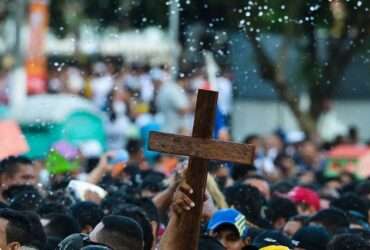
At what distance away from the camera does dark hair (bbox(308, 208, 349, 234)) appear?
39.2ft

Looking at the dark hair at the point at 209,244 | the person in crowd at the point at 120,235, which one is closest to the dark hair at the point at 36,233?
the person in crowd at the point at 120,235

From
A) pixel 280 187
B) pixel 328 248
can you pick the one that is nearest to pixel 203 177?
pixel 328 248

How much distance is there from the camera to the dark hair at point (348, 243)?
10117 mm

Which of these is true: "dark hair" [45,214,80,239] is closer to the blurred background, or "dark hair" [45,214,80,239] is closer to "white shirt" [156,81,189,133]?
the blurred background

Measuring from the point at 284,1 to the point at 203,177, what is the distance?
616 inches

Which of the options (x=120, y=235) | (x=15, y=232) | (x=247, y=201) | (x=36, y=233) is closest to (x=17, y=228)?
(x=15, y=232)

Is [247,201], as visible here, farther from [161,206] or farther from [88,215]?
[88,215]

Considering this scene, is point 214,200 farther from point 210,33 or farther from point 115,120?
point 115,120

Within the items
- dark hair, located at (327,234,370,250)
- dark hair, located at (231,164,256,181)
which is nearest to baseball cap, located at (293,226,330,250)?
dark hair, located at (327,234,370,250)

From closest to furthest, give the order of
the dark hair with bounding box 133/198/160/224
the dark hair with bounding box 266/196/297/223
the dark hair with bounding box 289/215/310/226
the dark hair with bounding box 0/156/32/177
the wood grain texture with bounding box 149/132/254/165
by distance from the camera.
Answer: the wood grain texture with bounding box 149/132/254/165 → the dark hair with bounding box 133/198/160/224 → the dark hair with bounding box 289/215/310/226 → the dark hair with bounding box 266/196/297/223 → the dark hair with bounding box 0/156/32/177

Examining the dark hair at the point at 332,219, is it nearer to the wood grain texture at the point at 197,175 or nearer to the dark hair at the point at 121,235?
the dark hair at the point at 121,235

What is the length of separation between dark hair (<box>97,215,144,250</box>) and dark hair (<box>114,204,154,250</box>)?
22.2 inches

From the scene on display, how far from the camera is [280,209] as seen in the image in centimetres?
1295

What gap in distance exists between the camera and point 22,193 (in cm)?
1194
